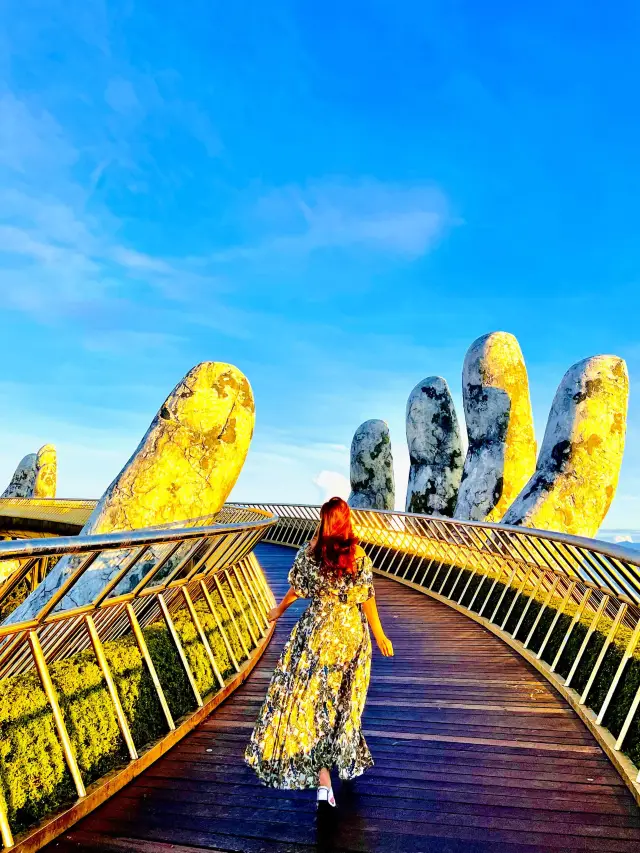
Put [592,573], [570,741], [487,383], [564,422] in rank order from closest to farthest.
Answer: [570,741] < [592,573] < [564,422] < [487,383]

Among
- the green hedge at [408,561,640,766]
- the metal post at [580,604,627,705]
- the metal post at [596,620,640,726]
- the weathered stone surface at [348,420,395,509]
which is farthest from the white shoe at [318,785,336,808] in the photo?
the weathered stone surface at [348,420,395,509]

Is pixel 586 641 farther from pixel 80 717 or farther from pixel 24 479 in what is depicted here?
pixel 24 479

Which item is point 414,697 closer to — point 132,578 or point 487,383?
point 132,578

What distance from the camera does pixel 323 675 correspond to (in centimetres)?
408

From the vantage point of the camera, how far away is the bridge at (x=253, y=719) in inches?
141

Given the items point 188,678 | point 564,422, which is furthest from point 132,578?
point 564,422

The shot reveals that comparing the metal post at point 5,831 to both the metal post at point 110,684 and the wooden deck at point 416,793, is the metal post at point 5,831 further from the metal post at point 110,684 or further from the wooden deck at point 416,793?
the metal post at point 110,684

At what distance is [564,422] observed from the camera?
1636 cm

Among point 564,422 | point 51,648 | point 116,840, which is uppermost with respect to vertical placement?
point 564,422

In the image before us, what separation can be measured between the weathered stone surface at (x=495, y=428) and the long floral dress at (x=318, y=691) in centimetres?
1681

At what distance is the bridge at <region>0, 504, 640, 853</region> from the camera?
3.59 metres

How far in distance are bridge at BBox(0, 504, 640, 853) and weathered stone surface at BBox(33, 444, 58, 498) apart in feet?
→ 108

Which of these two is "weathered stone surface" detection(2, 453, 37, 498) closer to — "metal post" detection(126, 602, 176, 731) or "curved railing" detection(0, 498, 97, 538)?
"curved railing" detection(0, 498, 97, 538)

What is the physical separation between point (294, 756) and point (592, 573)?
340cm
